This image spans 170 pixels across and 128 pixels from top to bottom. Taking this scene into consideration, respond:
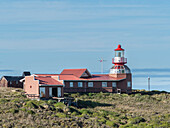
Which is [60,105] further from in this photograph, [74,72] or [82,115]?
[74,72]

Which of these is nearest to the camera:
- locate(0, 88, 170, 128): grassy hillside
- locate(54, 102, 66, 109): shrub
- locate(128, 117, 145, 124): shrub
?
locate(0, 88, 170, 128): grassy hillside

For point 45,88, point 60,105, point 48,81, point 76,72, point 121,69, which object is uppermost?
point 121,69

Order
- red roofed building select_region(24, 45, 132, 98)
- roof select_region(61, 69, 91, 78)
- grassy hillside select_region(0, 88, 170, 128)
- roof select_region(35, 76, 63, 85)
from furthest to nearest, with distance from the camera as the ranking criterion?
1. roof select_region(61, 69, 91, 78)
2. red roofed building select_region(24, 45, 132, 98)
3. roof select_region(35, 76, 63, 85)
4. grassy hillside select_region(0, 88, 170, 128)

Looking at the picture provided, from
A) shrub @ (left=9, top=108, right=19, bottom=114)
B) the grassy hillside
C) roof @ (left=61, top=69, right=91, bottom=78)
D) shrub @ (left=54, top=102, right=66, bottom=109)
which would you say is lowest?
the grassy hillside

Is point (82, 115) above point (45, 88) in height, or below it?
below

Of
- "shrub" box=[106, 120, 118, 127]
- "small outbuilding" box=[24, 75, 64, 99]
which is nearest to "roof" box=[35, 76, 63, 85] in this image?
"small outbuilding" box=[24, 75, 64, 99]

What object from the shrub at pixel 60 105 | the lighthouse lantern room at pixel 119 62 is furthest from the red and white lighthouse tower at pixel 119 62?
the shrub at pixel 60 105

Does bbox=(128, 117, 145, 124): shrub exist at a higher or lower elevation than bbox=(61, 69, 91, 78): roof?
lower

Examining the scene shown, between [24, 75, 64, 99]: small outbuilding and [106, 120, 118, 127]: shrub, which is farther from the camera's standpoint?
[24, 75, 64, 99]: small outbuilding

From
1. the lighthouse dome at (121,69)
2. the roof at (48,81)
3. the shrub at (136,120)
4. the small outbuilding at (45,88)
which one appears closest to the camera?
the shrub at (136,120)

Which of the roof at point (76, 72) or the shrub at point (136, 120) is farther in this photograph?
the roof at point (76, 72)

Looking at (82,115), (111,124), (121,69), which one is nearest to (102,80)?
(121,69)

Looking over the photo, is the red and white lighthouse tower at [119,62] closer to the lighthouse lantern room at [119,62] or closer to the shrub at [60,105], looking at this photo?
the lighthouse lantern room at [119,62]

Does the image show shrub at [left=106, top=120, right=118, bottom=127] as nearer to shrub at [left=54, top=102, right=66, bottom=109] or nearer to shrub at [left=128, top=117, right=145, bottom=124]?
shrub at [left=128, top=117, right=145, bottom=124]
